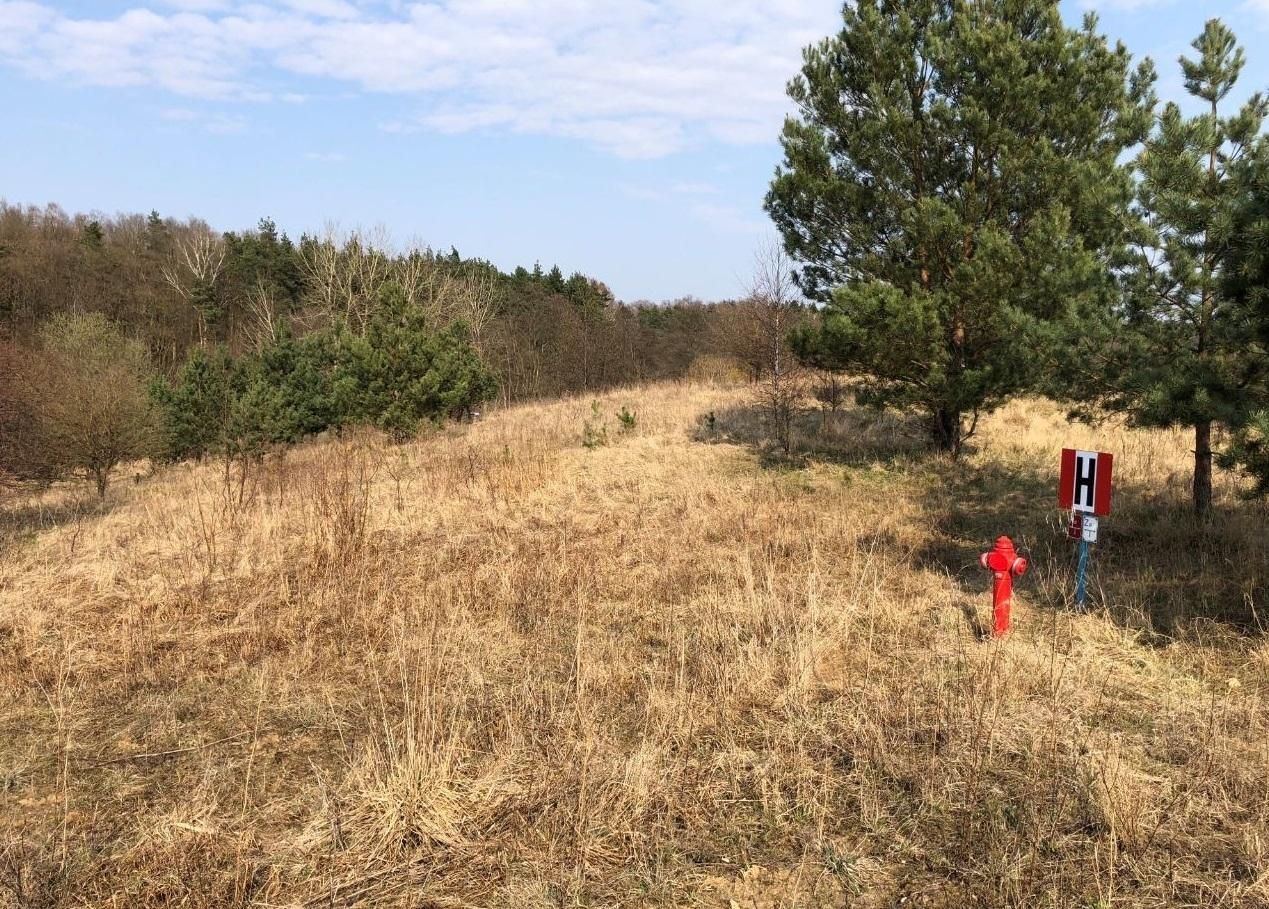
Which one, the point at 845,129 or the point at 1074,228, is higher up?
the point at 845,129

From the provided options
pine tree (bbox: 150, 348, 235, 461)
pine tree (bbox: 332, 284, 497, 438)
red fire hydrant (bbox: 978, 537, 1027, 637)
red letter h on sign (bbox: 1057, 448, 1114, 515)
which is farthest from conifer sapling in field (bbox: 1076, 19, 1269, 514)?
pine tree (bbox: 150, 348, 235, 461)

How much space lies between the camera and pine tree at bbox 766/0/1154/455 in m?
9.14

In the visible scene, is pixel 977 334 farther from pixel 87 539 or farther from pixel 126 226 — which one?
pixel 126 226

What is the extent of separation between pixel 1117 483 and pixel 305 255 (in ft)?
135

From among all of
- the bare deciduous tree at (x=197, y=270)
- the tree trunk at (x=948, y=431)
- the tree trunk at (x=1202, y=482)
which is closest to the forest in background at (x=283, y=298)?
the bare deciduous tree at (x=197, y=270)

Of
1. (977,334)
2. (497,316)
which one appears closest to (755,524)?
(977,334)

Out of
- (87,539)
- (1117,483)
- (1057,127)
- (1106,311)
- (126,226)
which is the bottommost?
(87,539)

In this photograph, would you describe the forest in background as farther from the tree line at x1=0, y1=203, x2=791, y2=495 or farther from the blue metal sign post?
the blue metal sign post

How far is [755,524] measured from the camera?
791cm

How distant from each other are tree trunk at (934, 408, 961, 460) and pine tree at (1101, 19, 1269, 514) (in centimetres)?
467

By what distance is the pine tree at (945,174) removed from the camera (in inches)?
360

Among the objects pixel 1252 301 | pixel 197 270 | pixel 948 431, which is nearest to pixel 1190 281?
pixel 1252 301

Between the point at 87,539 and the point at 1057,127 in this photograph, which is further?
the point at 1057,127

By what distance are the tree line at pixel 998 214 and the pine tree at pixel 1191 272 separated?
0.06 feet
